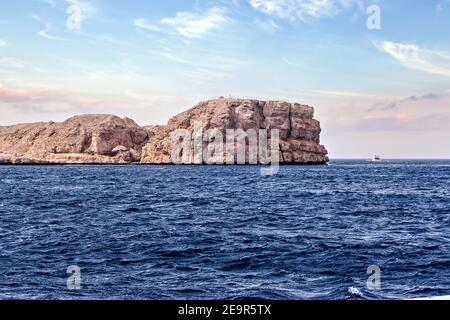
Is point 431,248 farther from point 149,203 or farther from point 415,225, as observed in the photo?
point 149,203

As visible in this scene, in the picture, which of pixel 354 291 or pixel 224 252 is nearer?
pixel 354 291

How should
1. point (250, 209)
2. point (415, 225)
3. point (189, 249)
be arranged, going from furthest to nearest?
point (250, 209)
point (415, 225)
point (189, 249)

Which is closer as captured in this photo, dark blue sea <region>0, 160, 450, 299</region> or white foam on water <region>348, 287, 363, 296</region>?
white foam on water <region>348, 287, 363, 296</region>

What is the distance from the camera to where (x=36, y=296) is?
16.2m

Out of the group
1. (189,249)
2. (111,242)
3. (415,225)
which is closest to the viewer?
(189,249)

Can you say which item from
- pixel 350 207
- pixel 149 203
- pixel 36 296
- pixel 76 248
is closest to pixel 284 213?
pixel 350 207

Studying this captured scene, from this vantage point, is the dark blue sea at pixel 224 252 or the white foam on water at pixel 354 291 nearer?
the white foam on water at pixel 354 291

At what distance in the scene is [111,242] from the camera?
1080 inches

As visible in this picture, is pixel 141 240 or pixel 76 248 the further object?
pixel 141 240
